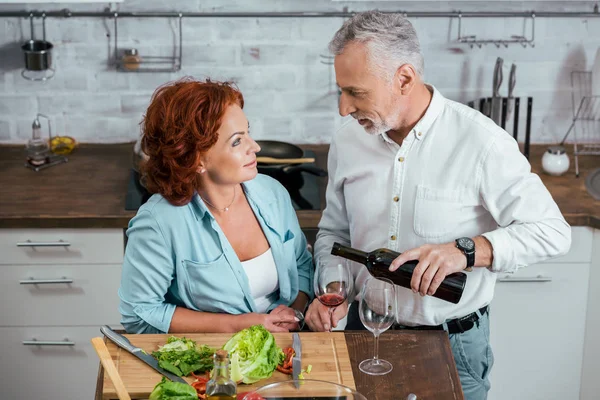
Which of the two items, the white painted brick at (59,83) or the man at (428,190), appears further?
the white painted brick at (59,83)

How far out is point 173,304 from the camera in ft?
7.83

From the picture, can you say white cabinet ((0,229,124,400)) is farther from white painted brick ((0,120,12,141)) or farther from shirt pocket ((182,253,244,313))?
shirt pocket ((182,253,244,313))

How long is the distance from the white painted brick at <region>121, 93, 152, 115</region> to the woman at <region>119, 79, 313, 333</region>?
1.34 meters

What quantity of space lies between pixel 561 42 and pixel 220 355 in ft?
8.26

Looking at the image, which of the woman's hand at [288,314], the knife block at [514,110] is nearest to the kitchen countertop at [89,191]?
the knife block at [514,110]

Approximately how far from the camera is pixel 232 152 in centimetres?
232

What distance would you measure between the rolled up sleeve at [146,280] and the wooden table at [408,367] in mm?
258

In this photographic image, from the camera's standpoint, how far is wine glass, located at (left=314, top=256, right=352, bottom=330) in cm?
213

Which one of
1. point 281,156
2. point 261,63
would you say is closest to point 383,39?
point 281,156

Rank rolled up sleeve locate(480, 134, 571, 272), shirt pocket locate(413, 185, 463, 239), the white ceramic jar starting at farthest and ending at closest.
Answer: the white ceramic jar < shirt pocket locate(413, 185, 463, 239) < rolled up sleeve locate(480, 134, 571, 272)

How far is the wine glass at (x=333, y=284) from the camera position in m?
2.13

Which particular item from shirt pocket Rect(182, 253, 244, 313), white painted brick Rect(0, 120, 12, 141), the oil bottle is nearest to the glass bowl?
the oil bottle

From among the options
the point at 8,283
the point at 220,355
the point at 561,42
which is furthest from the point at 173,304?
the point at 561,42

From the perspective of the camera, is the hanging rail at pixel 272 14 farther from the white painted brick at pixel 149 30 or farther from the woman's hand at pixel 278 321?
the woman's hand at pixel 278 321
